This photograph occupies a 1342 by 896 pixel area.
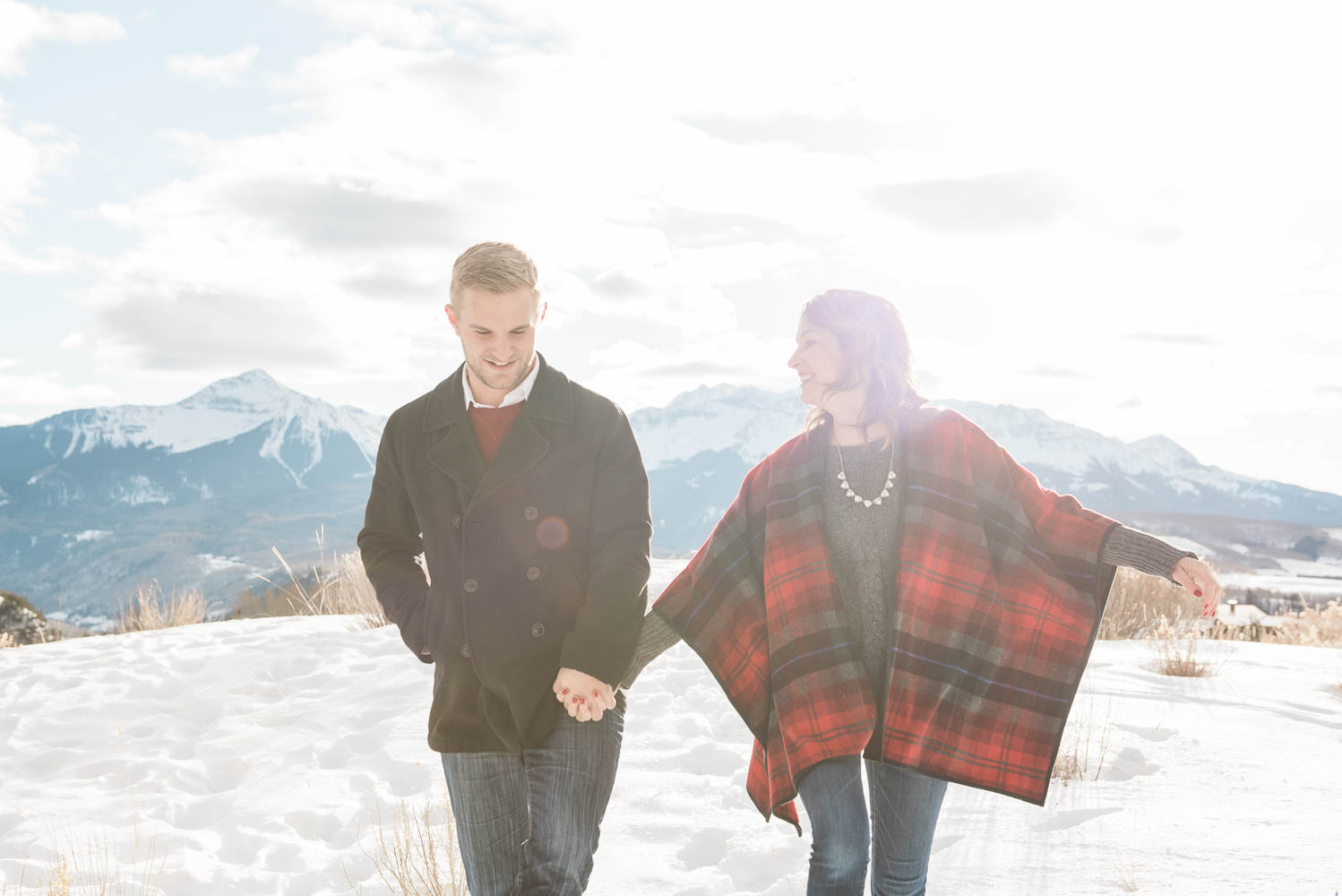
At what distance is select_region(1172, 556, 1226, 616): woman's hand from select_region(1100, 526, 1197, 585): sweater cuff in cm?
2

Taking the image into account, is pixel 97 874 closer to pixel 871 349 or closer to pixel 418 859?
pixel 418 859

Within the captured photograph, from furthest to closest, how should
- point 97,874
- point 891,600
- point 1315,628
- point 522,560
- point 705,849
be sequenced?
point 1315,628
point 705,849
point 97,874
point 891,600
point 522,560

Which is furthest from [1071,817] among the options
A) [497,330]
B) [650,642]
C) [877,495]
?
[497,330]

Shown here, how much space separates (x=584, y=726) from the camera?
7.41 ft

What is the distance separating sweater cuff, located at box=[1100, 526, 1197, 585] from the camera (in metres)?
2.41

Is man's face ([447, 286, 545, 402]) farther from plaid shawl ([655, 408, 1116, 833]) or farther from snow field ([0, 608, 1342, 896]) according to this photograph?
snow field ([0, 608, 1342, 896])

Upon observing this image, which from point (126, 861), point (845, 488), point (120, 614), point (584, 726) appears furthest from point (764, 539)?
point (120, 614)

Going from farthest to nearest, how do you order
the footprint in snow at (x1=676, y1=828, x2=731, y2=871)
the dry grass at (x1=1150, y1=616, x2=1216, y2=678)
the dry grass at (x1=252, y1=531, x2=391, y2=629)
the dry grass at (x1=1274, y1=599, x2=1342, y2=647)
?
the dry grass at (x1=1274, y1=599, x2=1342, y2=647) < the dry grass at (x1=252, y1=531, x2=391, y2=629) < the dry grass at (x1=1150, y1=616, x2=1216, y2=678) < the footprint in snow at (x1=676, y1=828, x2=731, y2=871)

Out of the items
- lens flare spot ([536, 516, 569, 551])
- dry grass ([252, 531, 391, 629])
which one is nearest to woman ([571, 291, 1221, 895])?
lens flare spot ([536, 516, 569, 551])

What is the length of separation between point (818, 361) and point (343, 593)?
8166 mm

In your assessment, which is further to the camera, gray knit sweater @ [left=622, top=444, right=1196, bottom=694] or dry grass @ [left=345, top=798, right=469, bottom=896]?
dry grass @ [left=345, top=798, right=469, bottom=896]

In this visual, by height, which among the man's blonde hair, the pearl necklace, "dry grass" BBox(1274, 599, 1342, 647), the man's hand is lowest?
"dry grass" BBox(1274, 599, 1342, 647)

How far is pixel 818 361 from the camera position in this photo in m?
2.58

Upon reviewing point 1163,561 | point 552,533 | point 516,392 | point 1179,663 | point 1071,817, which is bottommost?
point 1179,663
